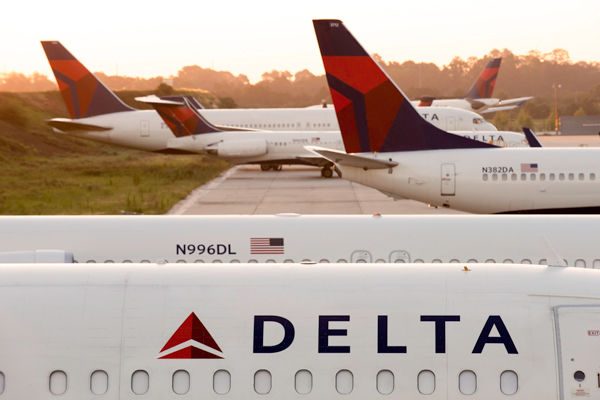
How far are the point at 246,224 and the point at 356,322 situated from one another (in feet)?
28.6

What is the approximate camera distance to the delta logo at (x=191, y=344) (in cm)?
1122

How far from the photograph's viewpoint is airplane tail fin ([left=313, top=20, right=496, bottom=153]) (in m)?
32.0

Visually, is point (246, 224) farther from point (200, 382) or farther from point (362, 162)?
point (362, 162)

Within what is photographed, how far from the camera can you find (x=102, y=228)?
64.6ft

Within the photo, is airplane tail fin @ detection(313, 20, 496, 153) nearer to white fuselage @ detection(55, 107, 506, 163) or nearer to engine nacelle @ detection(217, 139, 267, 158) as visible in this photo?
white fuselage @ detection(55, 107, 506, 163)

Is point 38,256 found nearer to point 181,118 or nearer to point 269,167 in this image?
point 181,118

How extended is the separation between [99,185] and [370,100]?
104 feet

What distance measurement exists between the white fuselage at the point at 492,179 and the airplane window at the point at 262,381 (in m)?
21.1

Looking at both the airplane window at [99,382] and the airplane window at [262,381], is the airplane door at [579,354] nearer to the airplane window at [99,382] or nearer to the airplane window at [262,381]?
the airplane window at [262,381]

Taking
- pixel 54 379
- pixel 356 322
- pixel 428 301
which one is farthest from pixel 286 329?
pixel 54 379

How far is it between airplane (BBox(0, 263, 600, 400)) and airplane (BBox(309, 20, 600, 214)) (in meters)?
20.2

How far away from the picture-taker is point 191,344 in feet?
37.0

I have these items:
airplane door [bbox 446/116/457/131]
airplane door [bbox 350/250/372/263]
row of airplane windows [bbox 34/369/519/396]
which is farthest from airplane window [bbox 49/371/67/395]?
airplane door [bbox 446/116/457/131]

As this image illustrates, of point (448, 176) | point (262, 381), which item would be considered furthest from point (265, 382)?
point (448, 176)
